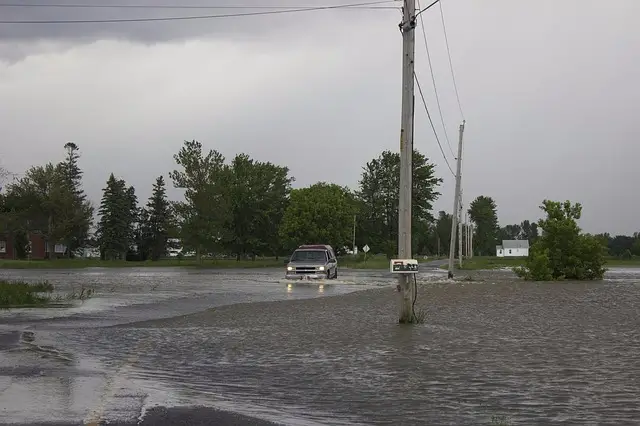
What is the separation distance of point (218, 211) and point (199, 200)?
104 inches

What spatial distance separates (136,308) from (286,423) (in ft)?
53.6

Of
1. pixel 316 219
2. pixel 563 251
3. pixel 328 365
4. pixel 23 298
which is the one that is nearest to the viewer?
pixel 328 365

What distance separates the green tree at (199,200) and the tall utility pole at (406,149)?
7493 centimetres

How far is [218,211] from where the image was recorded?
92.9m

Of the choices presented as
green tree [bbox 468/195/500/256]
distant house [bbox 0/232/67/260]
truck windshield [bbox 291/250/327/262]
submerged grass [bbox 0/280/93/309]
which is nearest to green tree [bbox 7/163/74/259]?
distant house [bbox 0/232/67/260]

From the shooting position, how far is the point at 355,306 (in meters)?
23.8

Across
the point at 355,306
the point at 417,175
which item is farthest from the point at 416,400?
the point at 417,175

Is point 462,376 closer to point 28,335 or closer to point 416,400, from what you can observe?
point 416,400

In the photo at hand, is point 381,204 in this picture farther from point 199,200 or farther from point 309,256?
point 309,256

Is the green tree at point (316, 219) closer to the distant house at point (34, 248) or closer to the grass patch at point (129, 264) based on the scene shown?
the grass patch at point (129, 264)

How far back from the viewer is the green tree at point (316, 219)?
102375 millimetres

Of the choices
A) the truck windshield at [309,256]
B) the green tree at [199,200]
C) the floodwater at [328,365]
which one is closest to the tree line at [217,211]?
the green tree at [199,200]

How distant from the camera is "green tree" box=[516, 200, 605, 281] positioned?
46500 mm

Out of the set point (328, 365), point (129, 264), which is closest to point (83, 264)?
point (129, 264)
